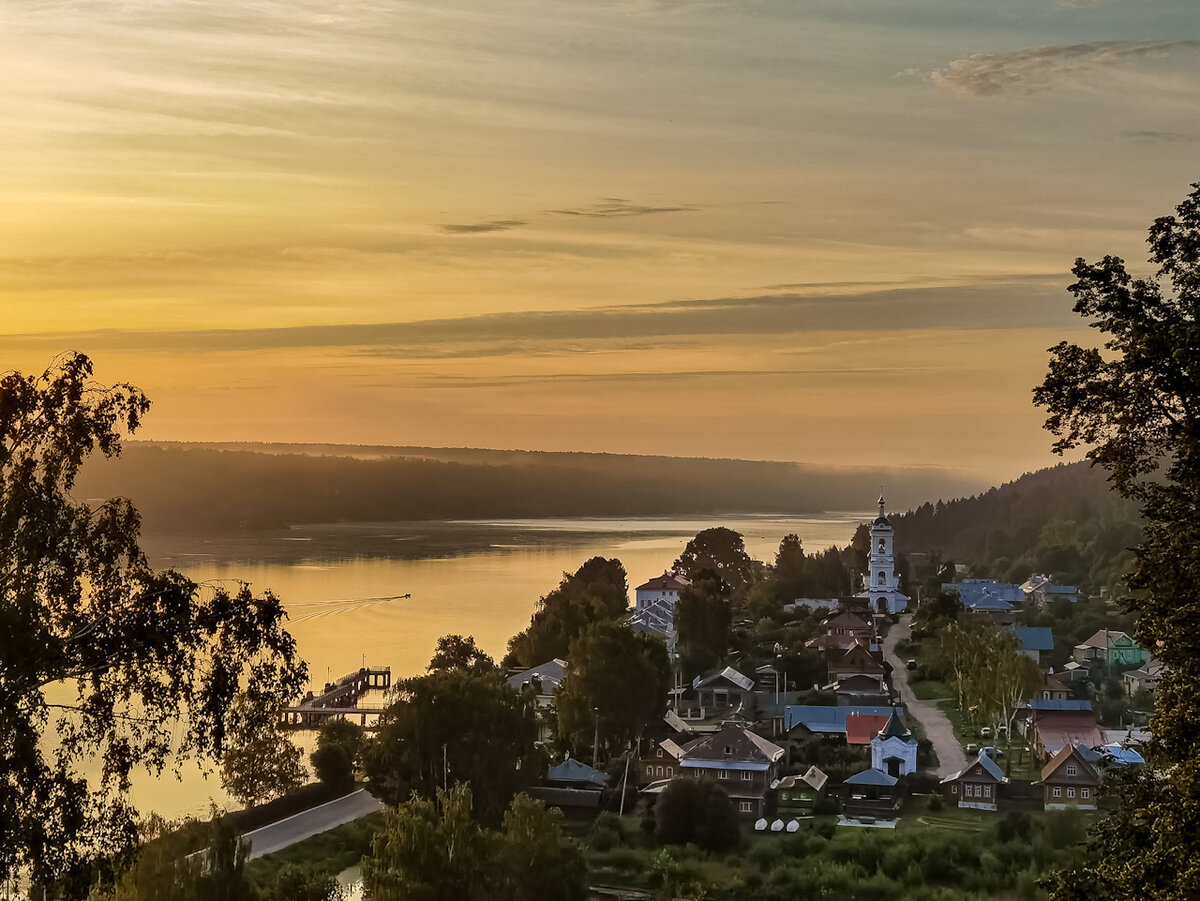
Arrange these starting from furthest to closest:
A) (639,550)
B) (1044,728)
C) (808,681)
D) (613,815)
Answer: (639,550), (808,681), (1044,728), (613,815)

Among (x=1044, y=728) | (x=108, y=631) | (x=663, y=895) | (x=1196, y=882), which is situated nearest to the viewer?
(x=1196, y=882)

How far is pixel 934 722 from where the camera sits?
3253cm

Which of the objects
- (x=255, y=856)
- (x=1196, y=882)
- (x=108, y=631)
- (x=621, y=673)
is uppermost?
(x=108, y=631)

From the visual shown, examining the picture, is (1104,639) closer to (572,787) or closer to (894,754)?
(894,754)

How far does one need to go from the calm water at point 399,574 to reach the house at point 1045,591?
20.7 metres

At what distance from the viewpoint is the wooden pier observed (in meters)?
39.2

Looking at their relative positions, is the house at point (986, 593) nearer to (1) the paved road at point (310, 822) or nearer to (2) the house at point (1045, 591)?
(2) the house at point (1045, 591)

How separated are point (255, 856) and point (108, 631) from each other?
16317mm

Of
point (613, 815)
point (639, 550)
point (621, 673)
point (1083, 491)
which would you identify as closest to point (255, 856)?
point (613, 815)

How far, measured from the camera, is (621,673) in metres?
29.4

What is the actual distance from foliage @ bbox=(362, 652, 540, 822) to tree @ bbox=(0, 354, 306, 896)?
53.1 ft

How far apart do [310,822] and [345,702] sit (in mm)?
16508

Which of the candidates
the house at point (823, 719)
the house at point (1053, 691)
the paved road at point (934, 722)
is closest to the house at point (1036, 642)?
the paved road at point (934, 722)

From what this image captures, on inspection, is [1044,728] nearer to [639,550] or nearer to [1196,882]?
[1196,882]
